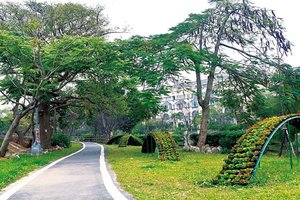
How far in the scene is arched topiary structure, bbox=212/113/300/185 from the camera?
26.6 feet

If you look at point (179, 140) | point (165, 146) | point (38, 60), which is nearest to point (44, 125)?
point (38, 60)

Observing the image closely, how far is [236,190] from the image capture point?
7203mm

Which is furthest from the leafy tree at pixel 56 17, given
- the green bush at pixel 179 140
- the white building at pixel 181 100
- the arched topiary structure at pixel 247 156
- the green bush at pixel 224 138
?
the arched topiary structure at pixel 247 156

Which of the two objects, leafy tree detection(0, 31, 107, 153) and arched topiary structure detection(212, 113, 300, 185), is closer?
arched topiary structure detection(212, 113, 300, 185)

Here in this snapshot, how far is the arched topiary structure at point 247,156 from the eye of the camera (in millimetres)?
8102

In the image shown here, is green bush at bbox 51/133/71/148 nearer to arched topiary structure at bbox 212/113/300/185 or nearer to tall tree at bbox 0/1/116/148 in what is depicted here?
Result: tall tree at bbox 0/1/116/148

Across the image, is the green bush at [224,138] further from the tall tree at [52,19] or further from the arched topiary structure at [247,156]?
the arched topiary structure at [247,156]

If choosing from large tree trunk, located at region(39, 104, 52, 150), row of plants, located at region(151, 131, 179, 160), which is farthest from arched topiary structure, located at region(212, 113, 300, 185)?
large tree trunk, located at region(39, 104, 52, 150)

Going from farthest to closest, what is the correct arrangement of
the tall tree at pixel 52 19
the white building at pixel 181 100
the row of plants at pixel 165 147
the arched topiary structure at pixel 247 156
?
the tall tree at pixel 52 19
the white building at pixel 181 100
the row of plants at pixel 165 147
the arched topiary structure at pixel 247 156

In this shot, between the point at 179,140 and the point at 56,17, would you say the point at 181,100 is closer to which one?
the point at 179,140

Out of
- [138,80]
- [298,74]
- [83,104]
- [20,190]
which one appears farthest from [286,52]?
[20,190]

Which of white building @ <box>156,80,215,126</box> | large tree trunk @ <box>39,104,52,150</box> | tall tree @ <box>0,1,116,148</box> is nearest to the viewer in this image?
white building @ <box>156,80,215,126</box>

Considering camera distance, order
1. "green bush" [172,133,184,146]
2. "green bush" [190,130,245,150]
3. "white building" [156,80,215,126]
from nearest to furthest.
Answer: "white building" [156,80,215,126], "green bush" [190,130,245,150], "green bush" [172,133,184,146]

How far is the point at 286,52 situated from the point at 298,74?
4.53 ft
